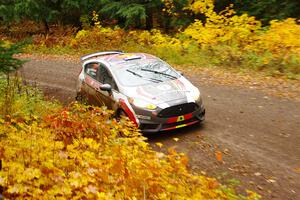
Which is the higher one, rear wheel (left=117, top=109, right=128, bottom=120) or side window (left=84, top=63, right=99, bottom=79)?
side window (left=84, top=63, right=99, bottom=79)

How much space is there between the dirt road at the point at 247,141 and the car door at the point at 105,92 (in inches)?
64.1

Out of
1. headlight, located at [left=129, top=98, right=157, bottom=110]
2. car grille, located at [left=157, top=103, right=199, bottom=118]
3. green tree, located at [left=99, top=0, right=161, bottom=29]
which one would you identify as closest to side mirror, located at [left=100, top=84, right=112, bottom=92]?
headlight, located at [left=129, top=98, right=157, bottom=110]

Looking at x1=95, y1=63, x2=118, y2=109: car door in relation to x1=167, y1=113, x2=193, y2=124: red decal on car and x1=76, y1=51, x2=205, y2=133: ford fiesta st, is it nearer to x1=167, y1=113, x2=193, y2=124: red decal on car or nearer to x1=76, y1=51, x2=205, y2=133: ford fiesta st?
x1=76, y1=51, x2=205, y2=133: ford fiesta st

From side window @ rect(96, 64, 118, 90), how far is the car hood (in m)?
0.69

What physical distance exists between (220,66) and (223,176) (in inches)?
359

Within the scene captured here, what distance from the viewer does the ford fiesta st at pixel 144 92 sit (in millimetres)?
8453

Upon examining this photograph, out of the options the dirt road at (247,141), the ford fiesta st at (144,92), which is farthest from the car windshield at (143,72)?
the dirt road at (247,141)

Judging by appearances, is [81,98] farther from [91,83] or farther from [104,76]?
[104,76]

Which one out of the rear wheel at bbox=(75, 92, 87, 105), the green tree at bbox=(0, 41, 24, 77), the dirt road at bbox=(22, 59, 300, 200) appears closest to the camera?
the green tree at bbox=(0, 41, 24, 77)

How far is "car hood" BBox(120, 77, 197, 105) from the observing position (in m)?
8.55

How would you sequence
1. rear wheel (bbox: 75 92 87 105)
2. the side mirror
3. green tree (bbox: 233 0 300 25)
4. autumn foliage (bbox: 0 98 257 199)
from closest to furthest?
autumn foliage (bbox: 0 98 257 199) < the side mirror < rear wheel (bbox: 75 92 87 105) < green tree (bbox: 233 0 300 25)

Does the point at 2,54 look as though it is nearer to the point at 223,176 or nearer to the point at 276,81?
the point at 223,176

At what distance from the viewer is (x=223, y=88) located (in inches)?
487

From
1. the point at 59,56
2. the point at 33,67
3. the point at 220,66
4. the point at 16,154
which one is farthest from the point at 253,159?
the point at 59,56
